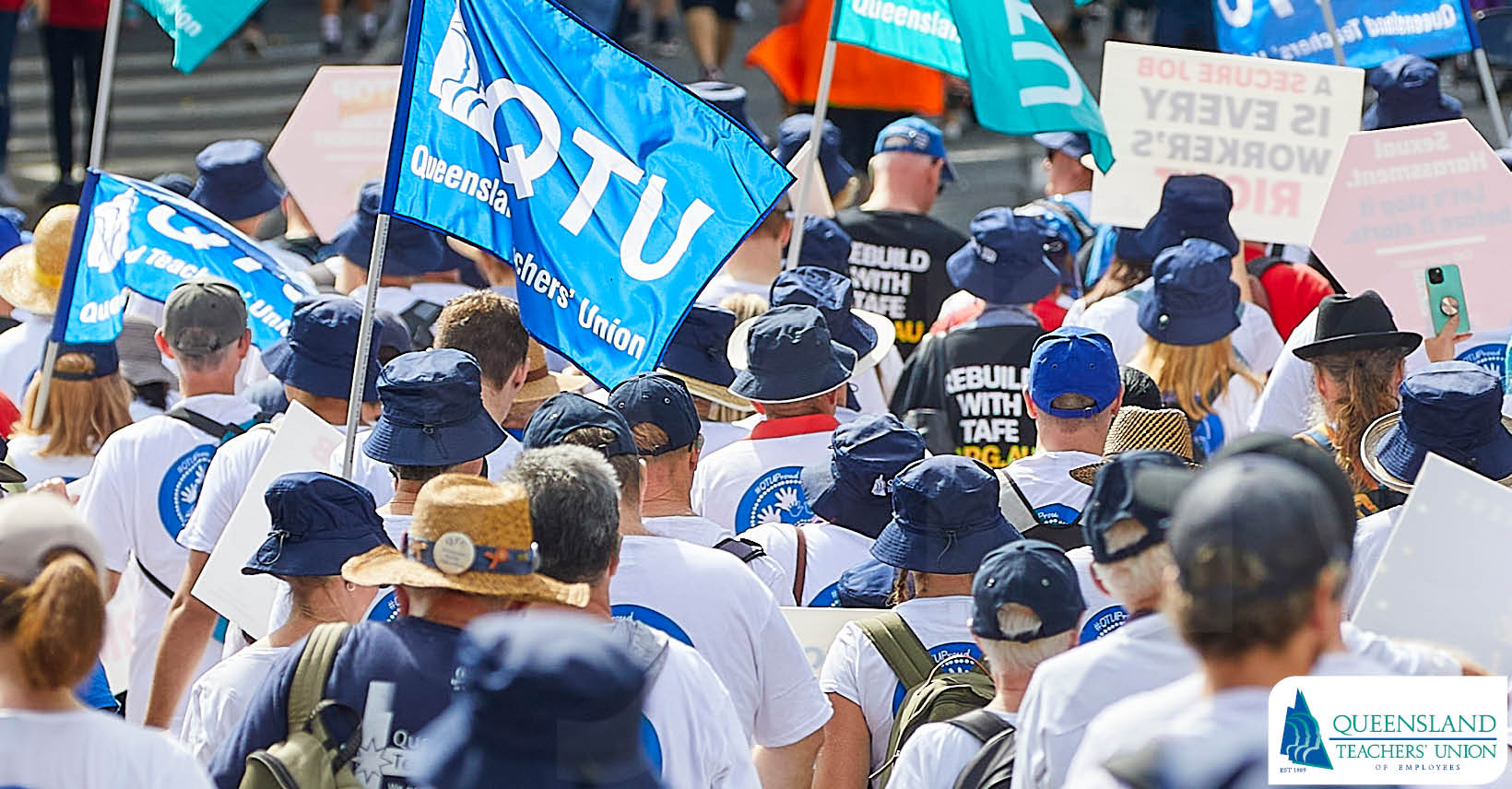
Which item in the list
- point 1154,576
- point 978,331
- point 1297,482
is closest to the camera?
point 1297,482

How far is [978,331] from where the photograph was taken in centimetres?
654

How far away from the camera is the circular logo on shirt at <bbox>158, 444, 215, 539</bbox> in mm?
5488

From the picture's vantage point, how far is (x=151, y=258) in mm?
6207

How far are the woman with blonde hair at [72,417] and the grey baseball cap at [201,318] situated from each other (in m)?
0.44

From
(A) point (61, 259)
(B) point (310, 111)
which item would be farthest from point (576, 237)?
(B) point (310, 111)

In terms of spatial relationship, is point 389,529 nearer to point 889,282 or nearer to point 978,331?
point 978,331

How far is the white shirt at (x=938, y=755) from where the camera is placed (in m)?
3.57

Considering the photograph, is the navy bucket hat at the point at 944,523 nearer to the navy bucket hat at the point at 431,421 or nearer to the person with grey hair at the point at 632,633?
the person with grey hair at the point at 632,633

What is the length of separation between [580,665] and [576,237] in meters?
2.74

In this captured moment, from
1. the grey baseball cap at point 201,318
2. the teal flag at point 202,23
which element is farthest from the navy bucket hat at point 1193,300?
the teal flag at point 202,23

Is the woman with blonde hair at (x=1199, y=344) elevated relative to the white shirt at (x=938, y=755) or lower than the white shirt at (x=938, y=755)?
elevated

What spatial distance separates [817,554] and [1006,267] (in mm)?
2185

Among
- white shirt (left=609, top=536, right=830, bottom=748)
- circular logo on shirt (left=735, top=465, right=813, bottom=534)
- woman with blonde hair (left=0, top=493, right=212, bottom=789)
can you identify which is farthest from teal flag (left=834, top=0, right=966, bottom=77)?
woman with blonde hair (left=0, top=493, right=212, bottom=789)

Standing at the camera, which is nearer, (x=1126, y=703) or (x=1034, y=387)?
(x=1126, y=703)
